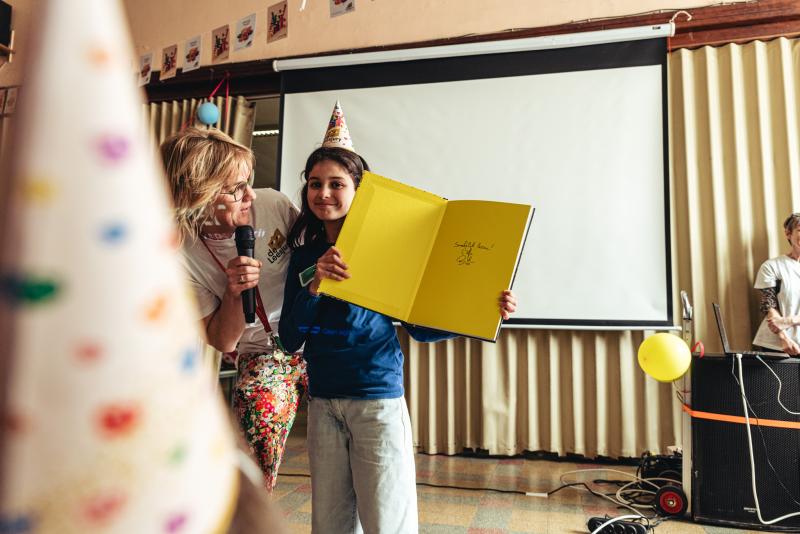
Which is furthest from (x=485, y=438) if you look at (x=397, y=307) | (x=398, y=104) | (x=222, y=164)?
(x=222, y=164)

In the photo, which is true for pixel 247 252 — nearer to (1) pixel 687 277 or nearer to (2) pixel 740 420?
(2) pixel 740 420

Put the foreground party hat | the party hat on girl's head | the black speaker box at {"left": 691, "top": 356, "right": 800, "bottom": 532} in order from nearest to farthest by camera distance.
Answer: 1. the foreground party hat
2. the party hat on girl's head
3. the black speaker box at {"left": 691, "top": 356, "right": 800, "bottom": 532}

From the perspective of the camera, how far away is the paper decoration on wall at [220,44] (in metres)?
2.71

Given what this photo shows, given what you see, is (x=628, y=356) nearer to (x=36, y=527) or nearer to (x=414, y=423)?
(x=414, y=423)

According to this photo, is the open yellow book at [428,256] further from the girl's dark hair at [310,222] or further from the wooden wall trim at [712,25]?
the wooden wall trim at [712,25]

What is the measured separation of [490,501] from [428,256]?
1.66 metres

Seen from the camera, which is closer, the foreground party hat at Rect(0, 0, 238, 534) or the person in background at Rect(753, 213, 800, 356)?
the foreground party hat at Rect(0, 0, 238, 534)

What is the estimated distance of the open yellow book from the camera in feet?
3.97

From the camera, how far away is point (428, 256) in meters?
1.28

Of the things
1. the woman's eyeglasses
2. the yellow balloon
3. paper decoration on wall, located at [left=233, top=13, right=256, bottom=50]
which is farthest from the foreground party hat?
paper decoration on wall, located at [left=233, top=13, right=256, bottom=50]

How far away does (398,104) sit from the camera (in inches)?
137

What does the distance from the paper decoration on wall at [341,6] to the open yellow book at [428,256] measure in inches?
46.9

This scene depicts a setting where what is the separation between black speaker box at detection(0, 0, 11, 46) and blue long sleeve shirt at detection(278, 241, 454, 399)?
4284 mm

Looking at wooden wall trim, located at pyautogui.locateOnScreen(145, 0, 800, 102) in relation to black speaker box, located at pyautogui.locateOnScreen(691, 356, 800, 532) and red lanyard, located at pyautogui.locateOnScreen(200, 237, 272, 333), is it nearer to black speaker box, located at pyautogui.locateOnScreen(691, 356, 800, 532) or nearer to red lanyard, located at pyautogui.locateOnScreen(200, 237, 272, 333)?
black speaker box, located at pyautogui.locateOnScreen(691, 356, 800, 532)
